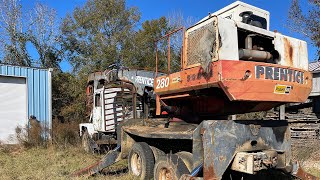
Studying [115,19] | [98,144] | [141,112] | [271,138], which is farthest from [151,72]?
[115,19]

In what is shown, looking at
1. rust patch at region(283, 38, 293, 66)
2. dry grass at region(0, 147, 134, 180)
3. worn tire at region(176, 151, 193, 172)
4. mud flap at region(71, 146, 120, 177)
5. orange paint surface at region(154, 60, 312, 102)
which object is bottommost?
dry grass at region(0, 147, 134, 180)

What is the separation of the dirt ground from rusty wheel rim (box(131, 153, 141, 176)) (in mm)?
163

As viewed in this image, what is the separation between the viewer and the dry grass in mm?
8211

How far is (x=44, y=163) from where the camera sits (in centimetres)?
993

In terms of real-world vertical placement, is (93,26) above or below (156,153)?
above

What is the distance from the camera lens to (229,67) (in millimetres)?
5098

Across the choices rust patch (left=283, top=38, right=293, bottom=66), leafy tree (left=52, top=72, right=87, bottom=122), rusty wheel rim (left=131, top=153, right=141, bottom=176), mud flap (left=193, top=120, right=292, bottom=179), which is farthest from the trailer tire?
leafy tree (left=52, top=72, right=87, bottom=122)

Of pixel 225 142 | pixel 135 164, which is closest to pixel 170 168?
pixel 225 142

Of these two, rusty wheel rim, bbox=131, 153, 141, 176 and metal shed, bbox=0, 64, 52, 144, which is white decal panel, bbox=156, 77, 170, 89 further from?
metal shed, bbox=0, 64, 52, 144

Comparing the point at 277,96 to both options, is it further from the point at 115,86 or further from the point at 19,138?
the point at 19,138

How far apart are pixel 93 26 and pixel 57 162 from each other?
21805mm

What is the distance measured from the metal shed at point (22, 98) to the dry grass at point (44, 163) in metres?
1.43

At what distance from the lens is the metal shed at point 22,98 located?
1466 cm

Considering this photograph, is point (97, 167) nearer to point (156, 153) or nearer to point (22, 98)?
point (156, 153)
